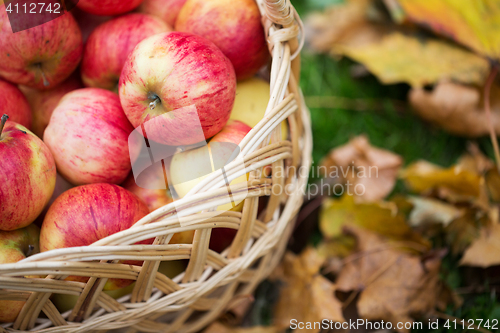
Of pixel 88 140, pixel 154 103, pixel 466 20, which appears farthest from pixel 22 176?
pixel 466 20

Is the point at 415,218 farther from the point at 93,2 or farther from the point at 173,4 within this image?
the point at 93,2

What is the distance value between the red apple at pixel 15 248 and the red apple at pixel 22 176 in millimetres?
21

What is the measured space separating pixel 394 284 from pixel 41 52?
0.86 metres

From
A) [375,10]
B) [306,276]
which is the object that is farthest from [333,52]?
[306,276]

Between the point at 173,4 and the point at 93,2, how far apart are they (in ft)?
0.55

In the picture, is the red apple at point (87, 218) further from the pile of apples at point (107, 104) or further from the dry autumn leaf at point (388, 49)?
the dry autumn leaf at point (388, 49)

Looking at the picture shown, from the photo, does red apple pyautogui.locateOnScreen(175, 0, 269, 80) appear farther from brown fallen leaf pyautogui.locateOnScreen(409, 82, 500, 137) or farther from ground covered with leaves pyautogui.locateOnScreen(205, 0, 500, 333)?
brown fallen leaf pyautogui.locateOnScreen(409, 82, 500, 137)

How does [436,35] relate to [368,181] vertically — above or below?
above

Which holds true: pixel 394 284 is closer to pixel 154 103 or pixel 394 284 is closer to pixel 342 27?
pixel 154 103

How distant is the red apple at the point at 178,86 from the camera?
55 cm

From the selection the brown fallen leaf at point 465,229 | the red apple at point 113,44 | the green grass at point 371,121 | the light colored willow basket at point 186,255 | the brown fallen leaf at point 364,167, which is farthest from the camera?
the green grass at point 371,121

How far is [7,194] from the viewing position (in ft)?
1.70

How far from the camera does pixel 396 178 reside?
3.25ft

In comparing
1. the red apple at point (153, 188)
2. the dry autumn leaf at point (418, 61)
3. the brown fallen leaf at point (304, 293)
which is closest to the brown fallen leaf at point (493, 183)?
the dry autumn leaf at point (418, 61)
